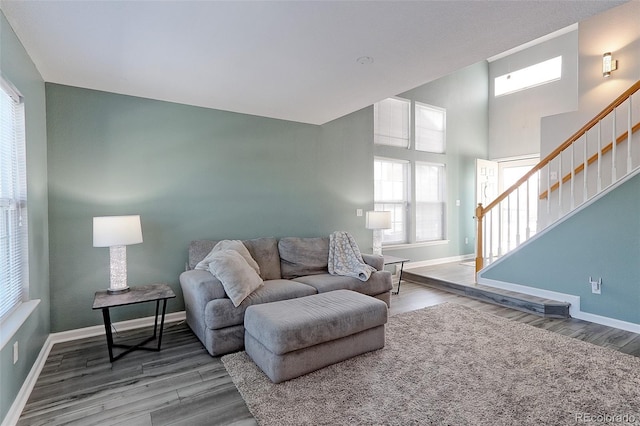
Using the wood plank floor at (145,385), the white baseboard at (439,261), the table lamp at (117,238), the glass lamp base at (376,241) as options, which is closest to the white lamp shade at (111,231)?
the table lamp at (117,238)

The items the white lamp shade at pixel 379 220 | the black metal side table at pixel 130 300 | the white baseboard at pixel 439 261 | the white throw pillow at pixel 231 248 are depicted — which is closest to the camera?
the black metal side table at pixel 130 300

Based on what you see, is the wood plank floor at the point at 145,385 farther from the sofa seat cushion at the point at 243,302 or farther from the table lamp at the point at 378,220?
the table lamp at the point at 378,220

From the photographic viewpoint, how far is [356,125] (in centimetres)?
495

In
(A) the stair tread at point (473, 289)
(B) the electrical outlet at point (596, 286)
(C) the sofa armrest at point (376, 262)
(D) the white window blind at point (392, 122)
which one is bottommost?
(A) the stair tread at point (473, 289)

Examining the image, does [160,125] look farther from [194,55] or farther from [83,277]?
[83,277]

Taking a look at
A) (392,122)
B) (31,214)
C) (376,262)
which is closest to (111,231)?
(31,214)

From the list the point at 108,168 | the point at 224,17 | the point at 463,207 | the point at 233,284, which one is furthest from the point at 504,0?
the point at 463,207

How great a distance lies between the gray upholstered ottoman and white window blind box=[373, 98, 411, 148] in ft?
11.5

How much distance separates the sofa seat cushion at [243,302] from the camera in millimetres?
2615

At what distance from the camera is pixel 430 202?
245 inches

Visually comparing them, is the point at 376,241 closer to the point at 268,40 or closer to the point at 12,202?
the point at 268,40

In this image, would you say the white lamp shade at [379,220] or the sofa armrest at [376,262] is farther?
the white lamp shade at [379,220]

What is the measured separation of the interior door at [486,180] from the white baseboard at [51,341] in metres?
5.94

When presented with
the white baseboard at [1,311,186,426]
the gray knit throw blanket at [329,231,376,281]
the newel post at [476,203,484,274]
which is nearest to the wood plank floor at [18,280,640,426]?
the white baseboard at [1,311,186,426]
